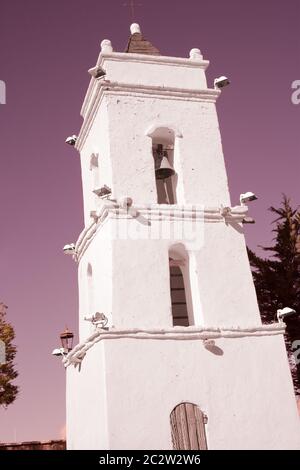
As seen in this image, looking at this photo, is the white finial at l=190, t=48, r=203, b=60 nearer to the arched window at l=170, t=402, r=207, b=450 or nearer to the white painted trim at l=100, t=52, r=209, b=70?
the white painted trim at l=100, t=52, r=209, b=70

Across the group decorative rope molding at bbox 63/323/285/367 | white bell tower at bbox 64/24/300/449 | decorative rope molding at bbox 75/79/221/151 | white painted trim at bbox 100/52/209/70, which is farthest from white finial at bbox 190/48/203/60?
decorative rope molding at bbox 63/323/285/367

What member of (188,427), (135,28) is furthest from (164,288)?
(135,28)

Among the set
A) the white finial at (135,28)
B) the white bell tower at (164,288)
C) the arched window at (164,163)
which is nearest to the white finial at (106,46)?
the white bell tower at (164,288)

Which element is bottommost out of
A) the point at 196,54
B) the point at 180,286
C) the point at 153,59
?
the point at 180,286

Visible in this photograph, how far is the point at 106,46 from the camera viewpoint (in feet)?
42.7

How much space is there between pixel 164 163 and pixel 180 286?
332 centimetres

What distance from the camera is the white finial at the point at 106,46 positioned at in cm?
1296

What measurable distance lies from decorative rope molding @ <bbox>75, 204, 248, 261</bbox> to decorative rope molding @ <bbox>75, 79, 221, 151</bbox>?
330 centimetres

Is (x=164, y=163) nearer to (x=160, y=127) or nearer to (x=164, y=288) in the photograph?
(x=160, y=127)

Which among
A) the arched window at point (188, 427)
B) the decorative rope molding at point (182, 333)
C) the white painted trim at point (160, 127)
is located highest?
the white painted trim at point (160, 127)

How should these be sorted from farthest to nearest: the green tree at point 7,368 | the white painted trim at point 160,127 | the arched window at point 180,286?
1. the green tree at point 7,368
2. the white painted trim at point 160,127
3. the arched window at point 180,286

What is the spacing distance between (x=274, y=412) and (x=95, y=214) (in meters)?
5.91

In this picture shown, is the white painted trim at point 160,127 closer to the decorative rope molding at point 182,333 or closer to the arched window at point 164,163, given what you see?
the arched window at point 164,163

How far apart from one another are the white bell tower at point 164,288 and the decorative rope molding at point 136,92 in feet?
0.09
